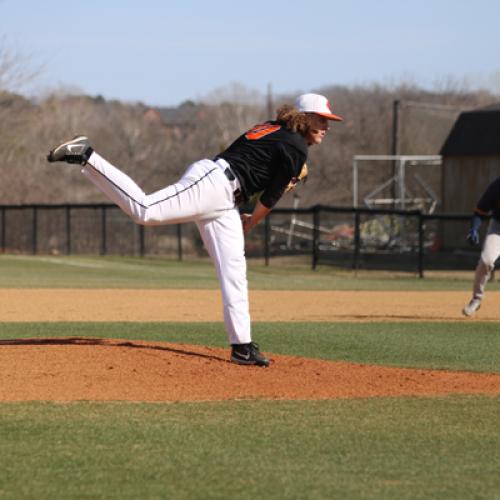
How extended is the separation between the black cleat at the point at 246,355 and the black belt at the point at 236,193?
3.44ft

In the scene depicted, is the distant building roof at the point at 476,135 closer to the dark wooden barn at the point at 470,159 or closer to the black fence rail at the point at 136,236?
the dark wooden barn at the point at 470,159

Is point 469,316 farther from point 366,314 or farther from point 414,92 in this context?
point 414,92

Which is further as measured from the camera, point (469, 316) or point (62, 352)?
point (469, 316)

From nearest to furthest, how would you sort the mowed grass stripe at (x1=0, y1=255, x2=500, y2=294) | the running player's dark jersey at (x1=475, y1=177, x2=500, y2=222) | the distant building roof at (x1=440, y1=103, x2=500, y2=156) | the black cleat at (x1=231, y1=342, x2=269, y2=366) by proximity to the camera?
the black cleat at (x1=231, y1=342, x2=269, y2=366) → the running player's dark jersey at (x1=475, y1=177, x2=500, y2=222) → the mowed grass stripe at (x1=0, y1=255, x2=500, y2=294) → the distant building roof at (x1=440, y1=103, x2=500, y2=156)

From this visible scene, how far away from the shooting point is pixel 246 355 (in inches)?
342

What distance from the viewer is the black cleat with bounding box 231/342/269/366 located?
8.67m

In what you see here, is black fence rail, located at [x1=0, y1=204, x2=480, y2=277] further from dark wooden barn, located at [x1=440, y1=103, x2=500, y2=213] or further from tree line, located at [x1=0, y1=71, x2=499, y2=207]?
tree line, located at [x1=0, y1=71, x2=499, y2=207]

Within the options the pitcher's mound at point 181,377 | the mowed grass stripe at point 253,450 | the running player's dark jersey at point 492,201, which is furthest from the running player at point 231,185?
the running player's dark jersey at point 492,201

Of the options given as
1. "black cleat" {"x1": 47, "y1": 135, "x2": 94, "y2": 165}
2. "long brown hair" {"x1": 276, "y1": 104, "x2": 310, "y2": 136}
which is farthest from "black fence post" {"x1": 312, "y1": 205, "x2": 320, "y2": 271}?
"black cleat" {"x1": 47, "y1": 135, "x2": 94, "y2": 165}

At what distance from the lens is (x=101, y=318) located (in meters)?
14.4

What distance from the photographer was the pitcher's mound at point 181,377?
25.3ft

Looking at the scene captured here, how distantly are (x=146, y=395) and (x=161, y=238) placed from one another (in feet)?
99.9

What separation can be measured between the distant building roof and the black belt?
28055mm

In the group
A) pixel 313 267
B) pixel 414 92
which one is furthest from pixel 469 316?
pixel 414 92
